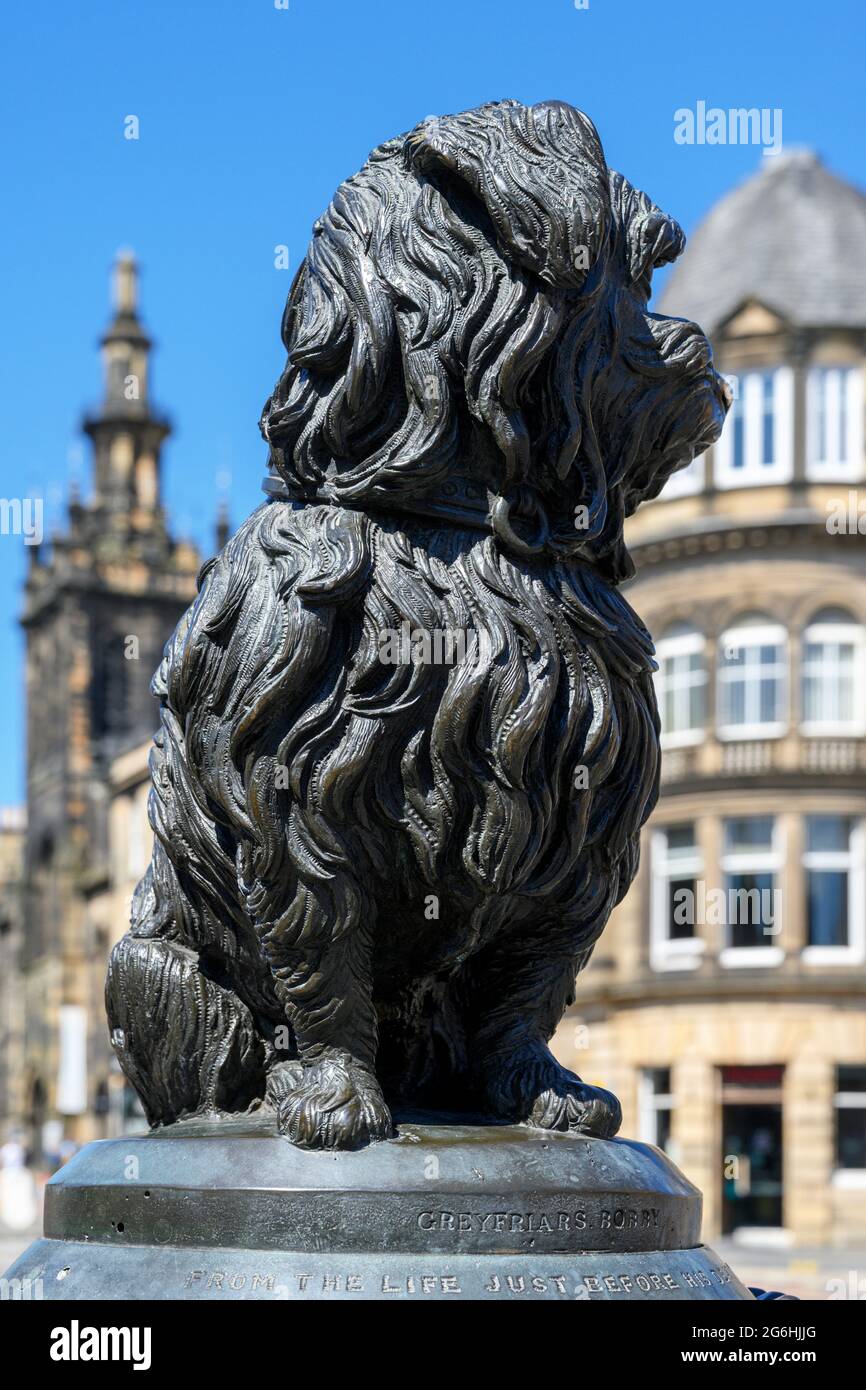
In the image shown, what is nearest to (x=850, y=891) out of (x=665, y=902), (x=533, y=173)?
(x=665, y=902)

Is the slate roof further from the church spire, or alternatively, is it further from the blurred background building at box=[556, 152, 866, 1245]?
the church spire

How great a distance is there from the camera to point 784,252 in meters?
31.8

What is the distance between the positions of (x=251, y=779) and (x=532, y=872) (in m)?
0.60

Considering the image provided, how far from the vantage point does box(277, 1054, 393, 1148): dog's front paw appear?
3.92m

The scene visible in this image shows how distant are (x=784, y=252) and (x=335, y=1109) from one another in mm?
29329

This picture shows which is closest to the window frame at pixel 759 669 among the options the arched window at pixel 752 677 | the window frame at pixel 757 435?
the arched window at pixel 752 677

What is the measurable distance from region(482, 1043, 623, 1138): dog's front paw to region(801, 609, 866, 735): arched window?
2608cm

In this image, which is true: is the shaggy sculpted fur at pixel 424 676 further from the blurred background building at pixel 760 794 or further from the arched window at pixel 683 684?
the arched window at pixel 683 684

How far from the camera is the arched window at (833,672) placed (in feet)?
98.5

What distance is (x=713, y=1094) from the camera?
2953 centimetres

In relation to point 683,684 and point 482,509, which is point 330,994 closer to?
point 482,509

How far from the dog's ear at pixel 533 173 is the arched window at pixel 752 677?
2604 cm
